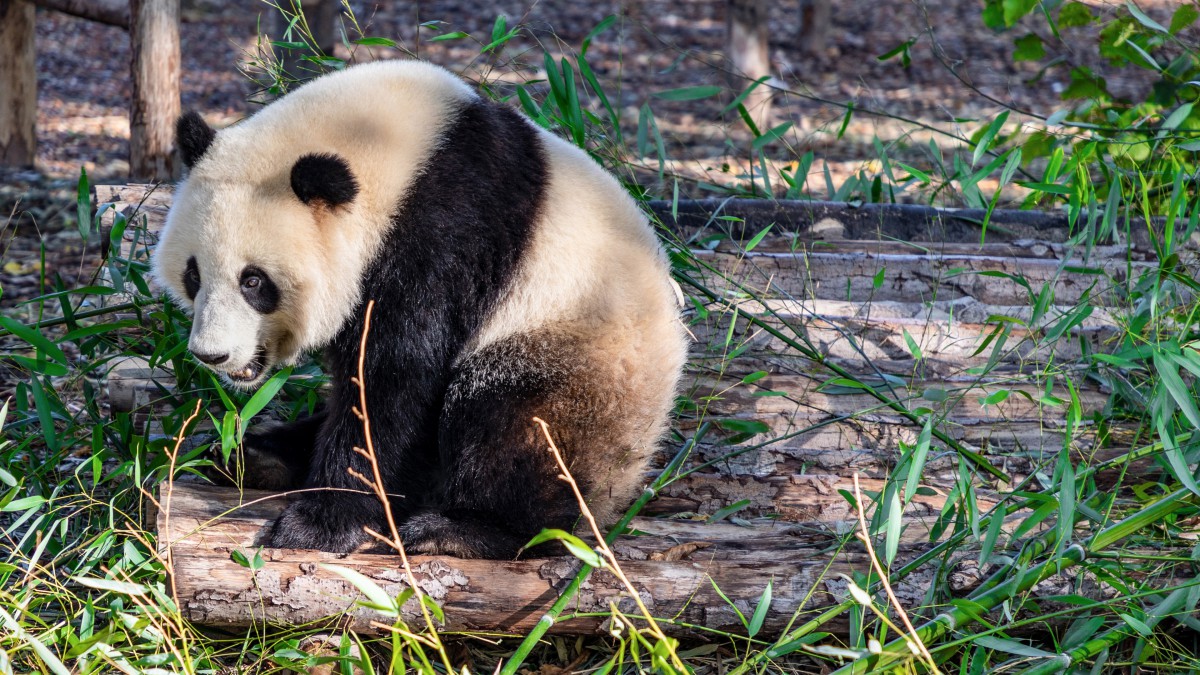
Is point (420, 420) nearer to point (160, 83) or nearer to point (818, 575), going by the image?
point (818, 575)

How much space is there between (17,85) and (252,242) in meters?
4.51

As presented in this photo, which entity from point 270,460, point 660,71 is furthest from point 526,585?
point 660,71

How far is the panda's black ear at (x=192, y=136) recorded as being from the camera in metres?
2.44

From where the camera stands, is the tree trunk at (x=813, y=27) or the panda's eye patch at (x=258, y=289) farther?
the tree trunk at (x=813, y=27)

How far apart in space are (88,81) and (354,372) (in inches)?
320

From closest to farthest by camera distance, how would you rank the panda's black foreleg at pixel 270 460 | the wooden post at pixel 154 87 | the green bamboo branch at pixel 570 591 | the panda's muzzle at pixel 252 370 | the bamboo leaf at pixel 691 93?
the green bamboo branch at pixel 570 591 < the panda's muzzle at pixel 252 370 < the panda's black foreleg at pixel 270 460 < the bamboo leaf at pixel 691 93 < the wooden post at pixel 154 87

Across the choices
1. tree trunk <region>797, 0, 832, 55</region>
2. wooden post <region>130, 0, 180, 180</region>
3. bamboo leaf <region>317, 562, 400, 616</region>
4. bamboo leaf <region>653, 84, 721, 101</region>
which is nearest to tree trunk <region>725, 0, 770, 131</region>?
tree trunk <region>797, 0, 832, 55</region>

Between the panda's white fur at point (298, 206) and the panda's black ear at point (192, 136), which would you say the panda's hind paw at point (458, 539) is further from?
the panda's black ear at point (192, 136)

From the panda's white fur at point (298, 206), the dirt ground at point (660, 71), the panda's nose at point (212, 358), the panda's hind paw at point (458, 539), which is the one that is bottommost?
the dirt ground at point (660, 71)

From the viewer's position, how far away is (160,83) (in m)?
4.76

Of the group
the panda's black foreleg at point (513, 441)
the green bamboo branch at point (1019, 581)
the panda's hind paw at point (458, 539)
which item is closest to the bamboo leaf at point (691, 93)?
the panda's black foreleg at point (513, 441)

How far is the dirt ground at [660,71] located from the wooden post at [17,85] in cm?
19

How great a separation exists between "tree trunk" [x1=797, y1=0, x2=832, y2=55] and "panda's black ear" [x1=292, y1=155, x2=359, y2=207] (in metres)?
8.95

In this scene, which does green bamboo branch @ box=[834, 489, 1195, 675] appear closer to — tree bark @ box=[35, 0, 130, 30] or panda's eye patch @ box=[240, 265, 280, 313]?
panda's eye patch @ box=[240, 265, 280, 313]
